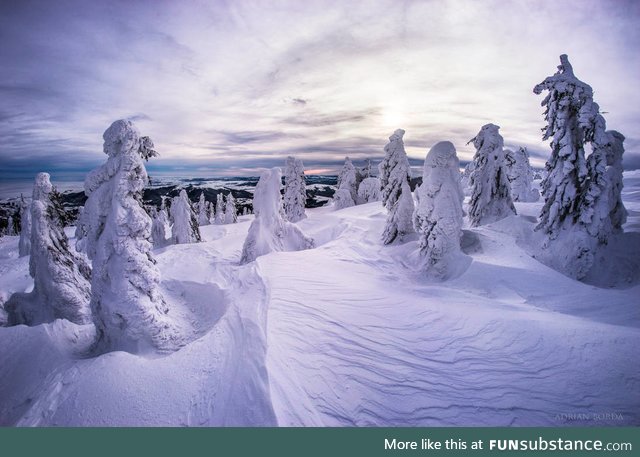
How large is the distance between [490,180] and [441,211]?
9.20 metres

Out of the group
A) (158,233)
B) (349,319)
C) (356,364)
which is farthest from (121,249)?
(158,233)

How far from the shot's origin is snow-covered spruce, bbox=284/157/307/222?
1410 inches

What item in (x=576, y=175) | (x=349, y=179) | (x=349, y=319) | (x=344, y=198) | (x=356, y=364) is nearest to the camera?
(x=356, y=364)

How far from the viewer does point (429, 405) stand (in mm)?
4191

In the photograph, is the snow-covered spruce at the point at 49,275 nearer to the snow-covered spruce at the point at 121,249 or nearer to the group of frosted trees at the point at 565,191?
the snow-covered spruce at the point at 121,249

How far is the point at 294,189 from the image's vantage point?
36.4 metres

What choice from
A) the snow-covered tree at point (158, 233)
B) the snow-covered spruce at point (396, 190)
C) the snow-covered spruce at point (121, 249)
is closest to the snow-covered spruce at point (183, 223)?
the snow-covered tree at point (158, 233)

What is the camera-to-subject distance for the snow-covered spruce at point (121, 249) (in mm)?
6449

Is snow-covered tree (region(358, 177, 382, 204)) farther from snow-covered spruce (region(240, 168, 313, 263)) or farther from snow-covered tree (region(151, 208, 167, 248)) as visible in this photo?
snow-covered tree (region(151, 208, 167, 248))

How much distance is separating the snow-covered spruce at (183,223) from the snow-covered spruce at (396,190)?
1900 cm

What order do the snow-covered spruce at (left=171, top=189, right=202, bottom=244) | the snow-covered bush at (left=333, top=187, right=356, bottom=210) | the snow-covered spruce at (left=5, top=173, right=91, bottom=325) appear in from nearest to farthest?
the snow-covered spruce at (left=5, top=173, right=91, bottom=325), the snow-covered spruce at (left=171, top=189, right=202, bottom=244), the snow-covered bush at (left=333, top=187, right=356, bottom=210)

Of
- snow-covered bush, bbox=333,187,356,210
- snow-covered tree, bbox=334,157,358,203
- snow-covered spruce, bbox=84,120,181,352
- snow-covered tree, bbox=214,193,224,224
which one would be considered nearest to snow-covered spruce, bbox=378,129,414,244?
snow-covered spruce, bbox=84,120,181,352

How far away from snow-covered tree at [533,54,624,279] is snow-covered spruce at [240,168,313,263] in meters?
13.5

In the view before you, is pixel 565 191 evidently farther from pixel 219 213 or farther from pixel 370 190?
pixel 219 213
